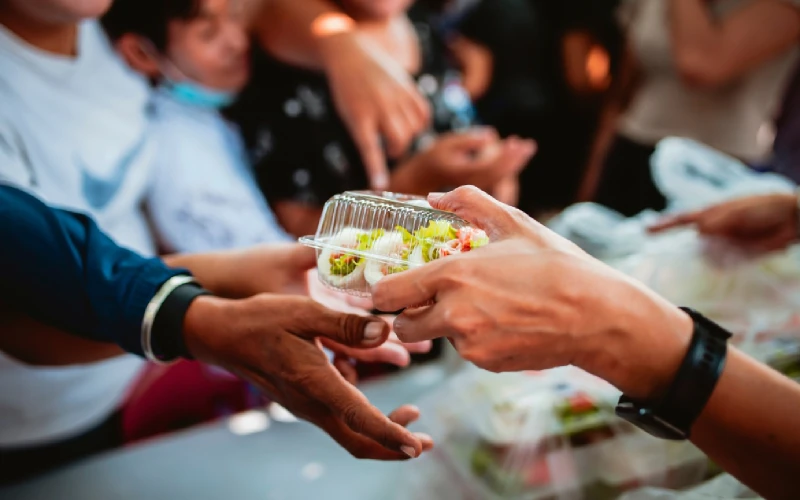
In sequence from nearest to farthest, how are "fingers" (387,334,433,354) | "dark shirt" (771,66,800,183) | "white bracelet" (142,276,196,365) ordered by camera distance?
"white bracelet" (142,276,196,365), "fingers" (387,334,433,354), "dark shirt" (771,66,800,183)

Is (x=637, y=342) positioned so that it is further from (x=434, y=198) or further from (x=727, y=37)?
(x=727, y=37)

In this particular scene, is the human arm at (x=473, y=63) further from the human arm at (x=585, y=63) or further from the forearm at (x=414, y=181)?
the forearm at (x=414, y=181)

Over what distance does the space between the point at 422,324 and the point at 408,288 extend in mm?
44

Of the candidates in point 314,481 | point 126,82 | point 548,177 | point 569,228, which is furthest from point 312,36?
point 548,177

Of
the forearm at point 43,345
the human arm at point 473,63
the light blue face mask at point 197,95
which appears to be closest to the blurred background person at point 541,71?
the human arm at point 473,63

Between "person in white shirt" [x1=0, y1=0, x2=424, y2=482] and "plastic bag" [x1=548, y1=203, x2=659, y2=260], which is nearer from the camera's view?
"person in white shirt" [x1=0, y1=0, x2=424, y2=482]

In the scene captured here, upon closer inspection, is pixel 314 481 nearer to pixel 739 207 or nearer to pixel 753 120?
→ pixel 739 207

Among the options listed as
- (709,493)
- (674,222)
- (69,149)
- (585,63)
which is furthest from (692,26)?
(69,149)

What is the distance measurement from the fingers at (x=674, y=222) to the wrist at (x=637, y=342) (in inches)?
29.9

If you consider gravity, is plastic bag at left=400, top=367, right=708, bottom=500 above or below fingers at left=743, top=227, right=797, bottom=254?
below

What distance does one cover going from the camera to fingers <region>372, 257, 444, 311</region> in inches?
24.7

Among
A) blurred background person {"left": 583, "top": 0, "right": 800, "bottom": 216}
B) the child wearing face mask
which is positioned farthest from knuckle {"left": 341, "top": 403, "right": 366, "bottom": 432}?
blurred background person {"left": 583, "top": 0, "right": 800, "bottom": 216}

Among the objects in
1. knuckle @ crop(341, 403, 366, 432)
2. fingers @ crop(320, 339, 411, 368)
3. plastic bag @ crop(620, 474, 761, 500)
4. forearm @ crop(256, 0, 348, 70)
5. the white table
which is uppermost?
forearm @ crop(256, 0, 348, 70)

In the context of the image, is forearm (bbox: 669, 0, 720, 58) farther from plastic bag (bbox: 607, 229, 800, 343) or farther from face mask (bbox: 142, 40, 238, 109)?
face mask (bbox: 142, 40, 238, 109)
